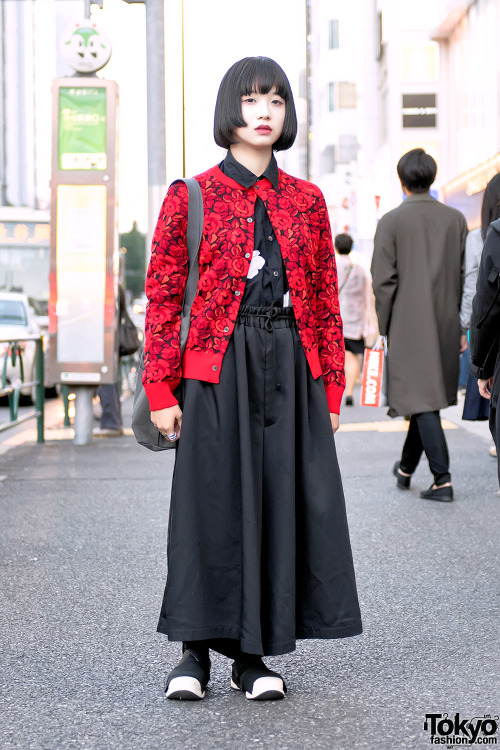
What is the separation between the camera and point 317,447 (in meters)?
3.50

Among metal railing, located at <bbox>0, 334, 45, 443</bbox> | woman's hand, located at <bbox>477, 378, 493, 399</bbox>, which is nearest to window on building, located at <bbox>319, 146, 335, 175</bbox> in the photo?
metal railing, located at <bbox>0, 334, 45, 443</bbox>

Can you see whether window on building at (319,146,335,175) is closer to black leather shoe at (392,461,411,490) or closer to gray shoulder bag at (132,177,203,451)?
black leather shoe at (392,461,411,490)

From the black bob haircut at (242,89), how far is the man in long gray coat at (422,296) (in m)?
3.56

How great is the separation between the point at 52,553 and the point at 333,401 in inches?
101

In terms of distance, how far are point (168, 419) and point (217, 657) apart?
1.02 meters

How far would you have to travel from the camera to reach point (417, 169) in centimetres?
696

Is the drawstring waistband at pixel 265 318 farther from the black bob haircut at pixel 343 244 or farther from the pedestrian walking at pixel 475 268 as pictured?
the black bob haircut at pixel 343 244

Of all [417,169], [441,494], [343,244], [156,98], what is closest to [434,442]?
[441,494]

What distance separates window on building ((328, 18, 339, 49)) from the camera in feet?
209

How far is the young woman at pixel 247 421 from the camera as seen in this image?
3.40 metres

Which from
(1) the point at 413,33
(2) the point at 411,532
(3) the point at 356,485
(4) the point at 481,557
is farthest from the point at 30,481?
(1) the point at 413,33

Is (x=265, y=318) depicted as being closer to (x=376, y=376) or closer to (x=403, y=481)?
(x=376, y=376)

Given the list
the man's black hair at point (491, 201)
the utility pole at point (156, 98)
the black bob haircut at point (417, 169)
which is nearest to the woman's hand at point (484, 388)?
the man's black hair at point (491, 201)

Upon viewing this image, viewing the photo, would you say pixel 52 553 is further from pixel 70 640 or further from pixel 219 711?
pixel 219 711
